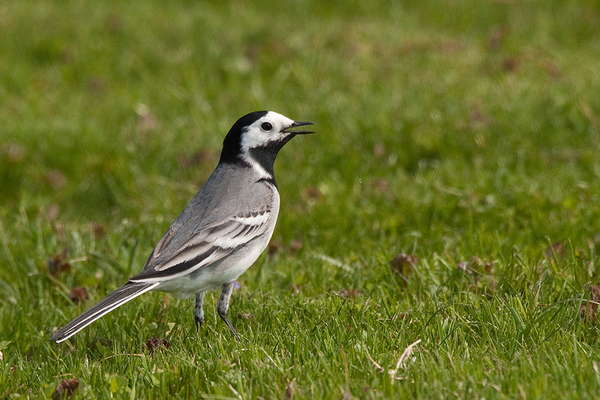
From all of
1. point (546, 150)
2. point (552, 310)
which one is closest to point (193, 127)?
point (546, 150)

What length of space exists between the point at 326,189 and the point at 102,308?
398 cm

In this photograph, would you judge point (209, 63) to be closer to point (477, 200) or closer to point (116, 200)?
point (116, 200)

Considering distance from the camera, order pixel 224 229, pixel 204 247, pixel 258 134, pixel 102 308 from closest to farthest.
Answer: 1. pixel 102 308
2. pixel 204 247
3. pixel 224 229
4. pixel 258 134

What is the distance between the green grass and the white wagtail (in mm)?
346

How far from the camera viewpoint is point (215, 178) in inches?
235

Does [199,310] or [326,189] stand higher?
[199,310]

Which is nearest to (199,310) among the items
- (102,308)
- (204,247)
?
(204,247)

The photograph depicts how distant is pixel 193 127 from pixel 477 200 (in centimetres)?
456

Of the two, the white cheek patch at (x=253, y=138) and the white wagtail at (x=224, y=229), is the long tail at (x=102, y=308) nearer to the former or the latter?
the white wagtail at (x=224, y=229)

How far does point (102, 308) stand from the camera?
15.3 ft

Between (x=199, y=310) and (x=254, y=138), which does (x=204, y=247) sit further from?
(x=254, y=138)

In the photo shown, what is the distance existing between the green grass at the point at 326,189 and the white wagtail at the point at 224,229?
1.13 ft

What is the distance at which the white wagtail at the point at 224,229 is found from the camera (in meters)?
5.08

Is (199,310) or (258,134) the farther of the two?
(258,134)
